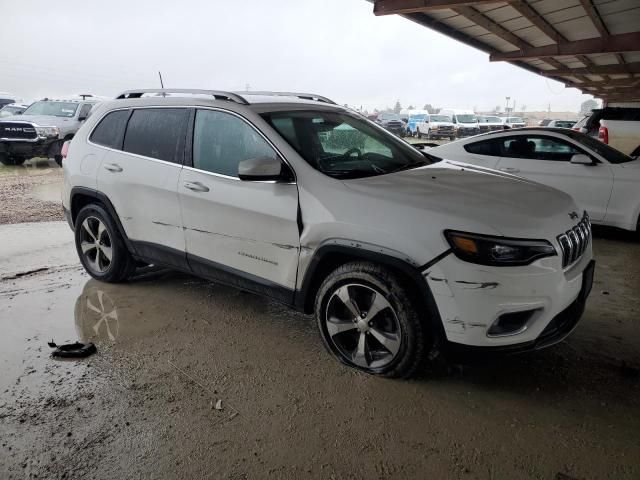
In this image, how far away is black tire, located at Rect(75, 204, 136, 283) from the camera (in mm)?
4152

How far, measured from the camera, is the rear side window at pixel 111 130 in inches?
161

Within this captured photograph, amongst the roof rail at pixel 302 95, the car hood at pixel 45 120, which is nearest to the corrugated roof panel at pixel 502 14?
the roof rail at pixel 302 95

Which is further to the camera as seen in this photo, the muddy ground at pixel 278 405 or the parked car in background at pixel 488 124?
the parked car in background at pixel 488 124

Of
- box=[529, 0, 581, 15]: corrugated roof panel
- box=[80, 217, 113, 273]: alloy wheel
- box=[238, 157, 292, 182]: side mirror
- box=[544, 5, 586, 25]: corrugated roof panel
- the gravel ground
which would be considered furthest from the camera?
box=[544, 5, 586, 25]: corrugated roof panel

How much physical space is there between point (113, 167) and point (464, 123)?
1266 inches

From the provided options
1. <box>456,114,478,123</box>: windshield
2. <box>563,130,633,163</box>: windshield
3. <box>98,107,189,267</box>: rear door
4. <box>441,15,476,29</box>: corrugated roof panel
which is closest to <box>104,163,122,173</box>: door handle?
<box>98,107,189,267</box>: rear door

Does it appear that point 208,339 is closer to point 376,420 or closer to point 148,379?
point 148,379

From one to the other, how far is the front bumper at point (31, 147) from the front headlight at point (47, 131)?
0.42ft

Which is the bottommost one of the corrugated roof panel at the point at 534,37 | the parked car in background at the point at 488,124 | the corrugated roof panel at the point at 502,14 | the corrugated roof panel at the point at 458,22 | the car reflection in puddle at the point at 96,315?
the parked car in background at the point at 488,124

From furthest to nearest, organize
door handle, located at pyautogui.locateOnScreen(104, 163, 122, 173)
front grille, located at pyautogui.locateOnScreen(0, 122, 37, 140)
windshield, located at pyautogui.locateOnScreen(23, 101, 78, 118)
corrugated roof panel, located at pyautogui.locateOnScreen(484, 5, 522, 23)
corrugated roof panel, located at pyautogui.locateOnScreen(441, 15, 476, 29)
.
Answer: windshield, located at pyautogui.locateOnScreen(23, 101, 78, 118) < front grille, located at pyautogui.locateOnScreen(0, 122, 37, 140) < corrugated roof panel, located at pyautogui.locateOnScreen(441, 15, 476, 29) < corrugated roof panel, located at pyautogui.locateOnScreen(484, 5, 522, 23) < door handle, located at pyautogui.locateOnScreen(104, 163, 122, 173)

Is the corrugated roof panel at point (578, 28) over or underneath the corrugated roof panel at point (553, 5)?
underneath

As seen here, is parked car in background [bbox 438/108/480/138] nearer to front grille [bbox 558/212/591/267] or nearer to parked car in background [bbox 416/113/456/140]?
parked car in background [bbox 416/113/456/140]

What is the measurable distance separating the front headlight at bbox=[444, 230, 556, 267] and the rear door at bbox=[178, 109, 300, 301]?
98 centimetres

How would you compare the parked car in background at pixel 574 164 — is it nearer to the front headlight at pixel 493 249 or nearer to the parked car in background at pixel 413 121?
the front headlight at pixel 493 249
